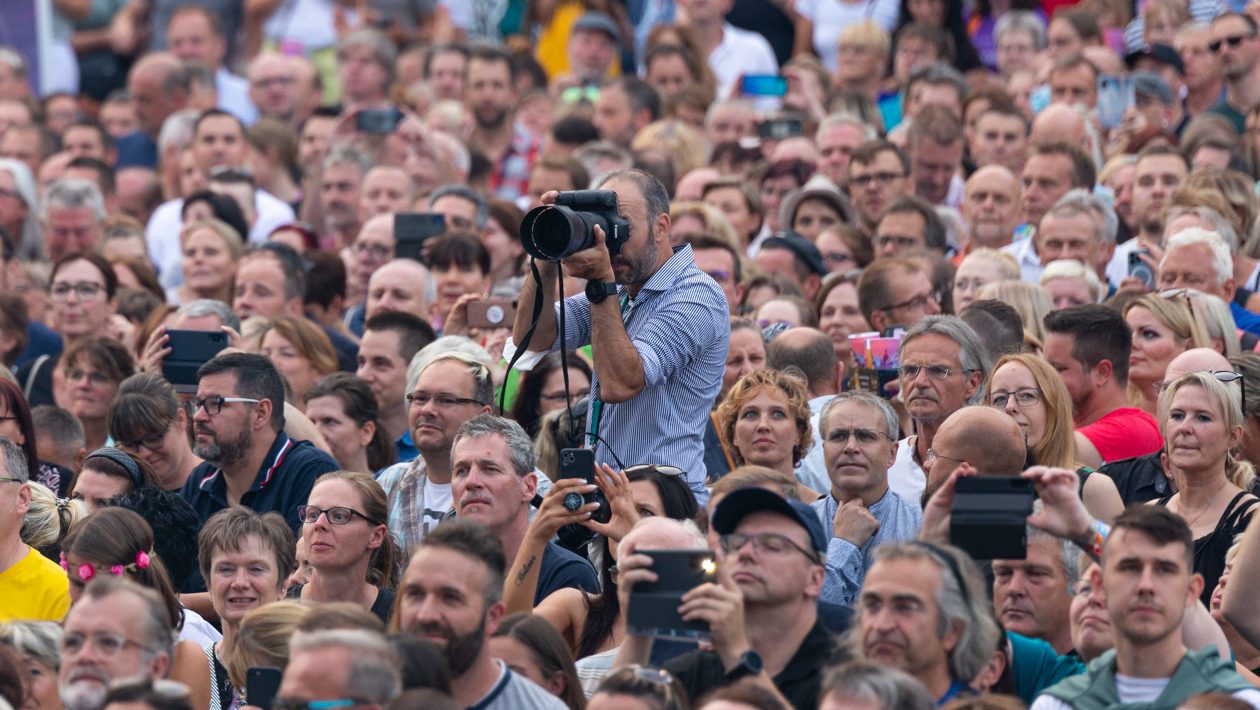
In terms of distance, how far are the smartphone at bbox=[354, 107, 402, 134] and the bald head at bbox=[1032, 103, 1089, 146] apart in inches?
140

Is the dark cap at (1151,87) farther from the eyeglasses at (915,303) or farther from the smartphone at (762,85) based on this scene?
the eyeglasses at (915,303)

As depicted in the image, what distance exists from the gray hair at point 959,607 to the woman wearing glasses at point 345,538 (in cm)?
201

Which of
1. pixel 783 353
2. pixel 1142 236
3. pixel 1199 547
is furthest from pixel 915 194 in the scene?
pixel 1199 547

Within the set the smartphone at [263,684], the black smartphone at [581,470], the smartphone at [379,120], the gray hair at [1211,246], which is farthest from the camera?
the smartphone at [379,120]

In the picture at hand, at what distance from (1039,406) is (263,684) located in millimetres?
2773

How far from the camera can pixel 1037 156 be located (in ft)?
34.8

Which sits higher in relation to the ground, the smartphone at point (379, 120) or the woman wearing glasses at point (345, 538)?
the smartphone at point (379, 120)

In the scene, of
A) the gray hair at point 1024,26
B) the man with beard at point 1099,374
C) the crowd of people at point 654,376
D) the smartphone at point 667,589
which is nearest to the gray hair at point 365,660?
the crowd of people at point 654,376

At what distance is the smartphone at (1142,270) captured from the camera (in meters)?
9.35

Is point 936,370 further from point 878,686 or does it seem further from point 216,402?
point 878,686

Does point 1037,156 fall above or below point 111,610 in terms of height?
above

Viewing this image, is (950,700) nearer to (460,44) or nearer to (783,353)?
(783,353)

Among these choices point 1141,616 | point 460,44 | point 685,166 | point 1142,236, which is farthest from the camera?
point 460,44

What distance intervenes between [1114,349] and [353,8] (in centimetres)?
973
